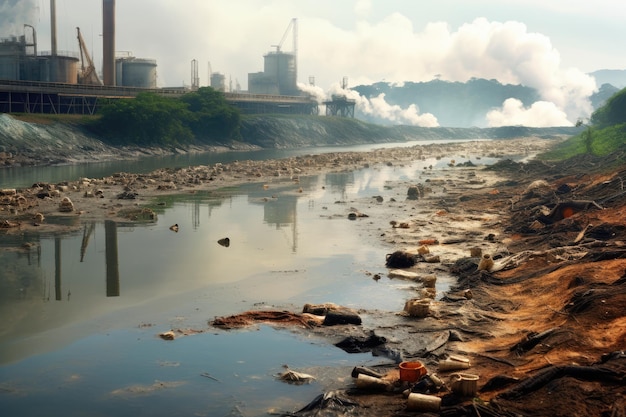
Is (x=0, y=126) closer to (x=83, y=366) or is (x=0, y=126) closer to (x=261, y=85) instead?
(x=83, y=366)

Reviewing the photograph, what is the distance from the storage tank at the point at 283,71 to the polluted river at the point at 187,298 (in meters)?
144

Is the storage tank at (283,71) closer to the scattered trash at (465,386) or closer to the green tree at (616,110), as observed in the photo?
the green tree at (616,110)

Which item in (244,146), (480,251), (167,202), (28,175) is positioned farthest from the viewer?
(244,146)

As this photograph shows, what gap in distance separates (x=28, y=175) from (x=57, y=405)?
4855cm

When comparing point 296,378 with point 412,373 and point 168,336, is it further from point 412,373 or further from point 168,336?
point 168,336

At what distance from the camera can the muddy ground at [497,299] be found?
1137 centimetres

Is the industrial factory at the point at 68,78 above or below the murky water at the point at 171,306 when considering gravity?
above

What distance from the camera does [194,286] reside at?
68.9ft

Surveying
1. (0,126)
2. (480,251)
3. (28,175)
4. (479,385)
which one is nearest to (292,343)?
(479,385)

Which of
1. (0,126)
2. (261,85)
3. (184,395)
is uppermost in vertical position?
(261,85)

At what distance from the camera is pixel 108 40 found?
4242 inches

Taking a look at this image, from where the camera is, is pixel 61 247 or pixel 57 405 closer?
pixel 57 405

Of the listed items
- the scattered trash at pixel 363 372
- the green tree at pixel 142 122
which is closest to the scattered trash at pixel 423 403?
the scattered trash at pixel 363 372

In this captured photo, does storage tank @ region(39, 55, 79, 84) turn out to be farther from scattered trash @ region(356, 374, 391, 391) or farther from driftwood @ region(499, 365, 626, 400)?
driftwood @ region(499, 365, 626, 400)
